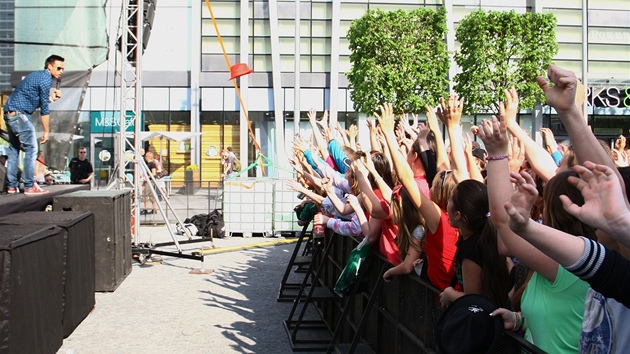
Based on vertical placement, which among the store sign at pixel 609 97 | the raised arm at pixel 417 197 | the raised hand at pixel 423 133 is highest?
the store sign at pixel 609 97

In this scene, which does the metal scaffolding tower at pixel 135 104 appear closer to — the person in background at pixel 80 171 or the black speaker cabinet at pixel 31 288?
the person in background at pixel 80 171

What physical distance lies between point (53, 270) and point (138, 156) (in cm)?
715

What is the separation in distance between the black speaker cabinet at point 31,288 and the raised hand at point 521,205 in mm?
3634

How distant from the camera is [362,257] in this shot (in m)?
5.94

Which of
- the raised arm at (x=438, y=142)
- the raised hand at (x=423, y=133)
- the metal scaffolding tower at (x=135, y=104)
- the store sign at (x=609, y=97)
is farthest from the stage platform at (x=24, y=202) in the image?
the store sign at (x=609, y=97)

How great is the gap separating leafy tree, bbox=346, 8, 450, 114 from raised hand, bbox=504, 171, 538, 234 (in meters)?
32.2

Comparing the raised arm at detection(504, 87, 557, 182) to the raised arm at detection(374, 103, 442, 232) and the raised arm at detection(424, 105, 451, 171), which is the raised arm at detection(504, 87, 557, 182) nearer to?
the raised arm at detection(374, 103, 442, 232)

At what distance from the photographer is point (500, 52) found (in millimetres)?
35500

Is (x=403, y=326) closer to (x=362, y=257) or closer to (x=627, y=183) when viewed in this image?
(x=362, y=257)

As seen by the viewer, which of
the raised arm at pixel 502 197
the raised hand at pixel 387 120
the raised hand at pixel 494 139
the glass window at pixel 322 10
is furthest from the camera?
the glass window at pixel 322 10

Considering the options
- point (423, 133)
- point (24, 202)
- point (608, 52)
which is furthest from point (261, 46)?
point (423, 133)

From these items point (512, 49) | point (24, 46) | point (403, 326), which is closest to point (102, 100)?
point (512, 49)

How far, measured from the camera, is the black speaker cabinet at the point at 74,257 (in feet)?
23.7

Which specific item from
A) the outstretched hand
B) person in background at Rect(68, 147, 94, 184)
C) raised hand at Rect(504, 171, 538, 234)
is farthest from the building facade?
the outstretched hand
